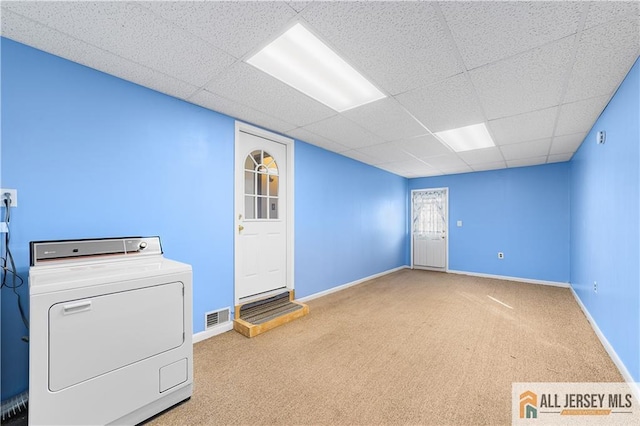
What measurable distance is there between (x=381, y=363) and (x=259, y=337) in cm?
121

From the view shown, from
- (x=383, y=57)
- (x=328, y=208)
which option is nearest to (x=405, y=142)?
(x=328, y=208)

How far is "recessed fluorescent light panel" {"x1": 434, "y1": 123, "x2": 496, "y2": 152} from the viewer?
10.8ft

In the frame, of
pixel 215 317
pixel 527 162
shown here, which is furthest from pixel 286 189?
pixel 527 162

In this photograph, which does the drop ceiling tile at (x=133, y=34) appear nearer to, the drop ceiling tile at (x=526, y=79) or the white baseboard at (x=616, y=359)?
the drop ceiling tile at (x=526, y=79)

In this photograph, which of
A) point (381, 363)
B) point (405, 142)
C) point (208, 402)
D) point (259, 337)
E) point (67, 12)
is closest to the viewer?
point (67, 12)

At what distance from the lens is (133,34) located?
162cm

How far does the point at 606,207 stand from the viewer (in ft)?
8.05

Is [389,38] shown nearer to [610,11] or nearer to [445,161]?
[610,11]

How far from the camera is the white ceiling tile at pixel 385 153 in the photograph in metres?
4.02

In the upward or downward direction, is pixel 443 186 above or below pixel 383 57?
below

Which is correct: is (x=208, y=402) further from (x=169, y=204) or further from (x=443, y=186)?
(x=443, y=186)

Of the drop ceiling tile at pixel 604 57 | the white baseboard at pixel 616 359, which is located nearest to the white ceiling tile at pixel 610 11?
the drop ceiling tile at pixel 604 57

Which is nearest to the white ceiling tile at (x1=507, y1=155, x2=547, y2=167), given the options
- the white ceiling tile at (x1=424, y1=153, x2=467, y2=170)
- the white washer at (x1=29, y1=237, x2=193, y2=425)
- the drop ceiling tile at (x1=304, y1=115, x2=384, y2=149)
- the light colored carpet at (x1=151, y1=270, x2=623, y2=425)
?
the white ceiling tile at (x1=424, y1=153, x2=467, y2=170)

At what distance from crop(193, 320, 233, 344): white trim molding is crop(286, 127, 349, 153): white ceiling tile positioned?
94.1 inches
